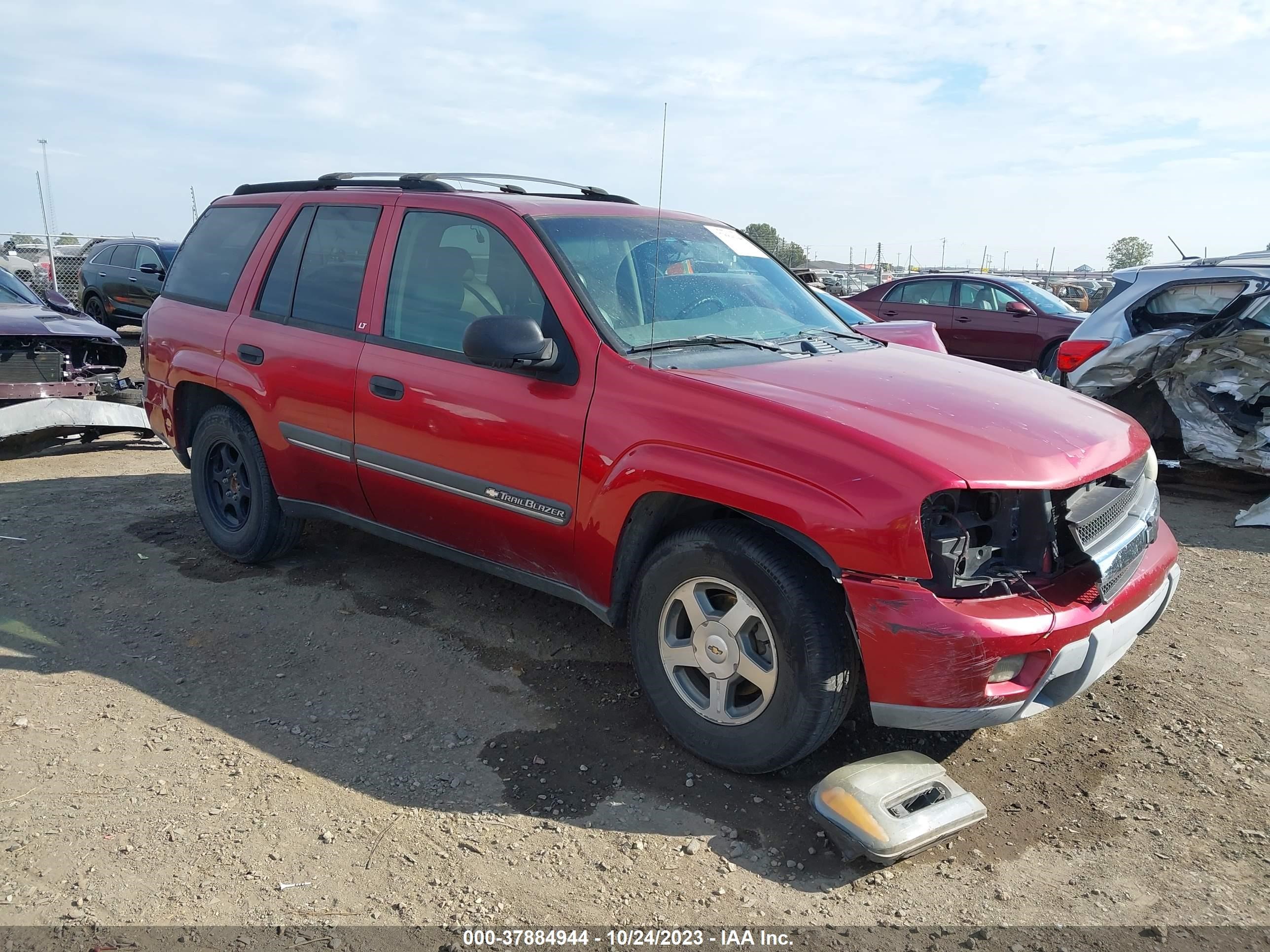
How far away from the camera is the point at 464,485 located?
151 inches

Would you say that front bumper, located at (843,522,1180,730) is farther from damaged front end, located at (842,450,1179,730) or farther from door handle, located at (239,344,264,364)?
door handle, located at (239,344,264,364)

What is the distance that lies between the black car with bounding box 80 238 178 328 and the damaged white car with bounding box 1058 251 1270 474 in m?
12.5

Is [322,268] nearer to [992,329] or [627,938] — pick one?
[627,938]

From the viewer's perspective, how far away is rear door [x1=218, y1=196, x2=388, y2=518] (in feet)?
14.1

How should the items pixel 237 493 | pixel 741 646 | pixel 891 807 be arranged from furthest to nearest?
pixel 237 493 → pixel 741 646 → pixel 891 807

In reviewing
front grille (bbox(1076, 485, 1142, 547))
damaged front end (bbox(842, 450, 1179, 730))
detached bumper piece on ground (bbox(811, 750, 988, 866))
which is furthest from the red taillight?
detached bumper piece on ground (bbox(811, 750, 988, 866))

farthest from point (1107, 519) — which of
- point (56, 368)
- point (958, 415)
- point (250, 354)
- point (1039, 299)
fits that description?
point (1039, 299)

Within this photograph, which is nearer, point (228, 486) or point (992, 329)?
point (228, 486)

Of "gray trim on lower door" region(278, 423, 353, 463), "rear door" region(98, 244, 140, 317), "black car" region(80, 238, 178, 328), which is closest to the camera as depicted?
A: "gray trim on lower door" region(278, 423, 353, 463)

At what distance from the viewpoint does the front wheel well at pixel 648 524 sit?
333cm

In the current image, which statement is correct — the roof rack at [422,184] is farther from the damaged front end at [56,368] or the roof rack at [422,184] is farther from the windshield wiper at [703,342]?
the damaged front end at [56,368]

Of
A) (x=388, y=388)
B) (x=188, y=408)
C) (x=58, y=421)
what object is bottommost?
(x=58, y=421)

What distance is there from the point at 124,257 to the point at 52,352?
8.02 meters

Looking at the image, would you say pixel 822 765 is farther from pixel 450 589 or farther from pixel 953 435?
pixel 450 589
